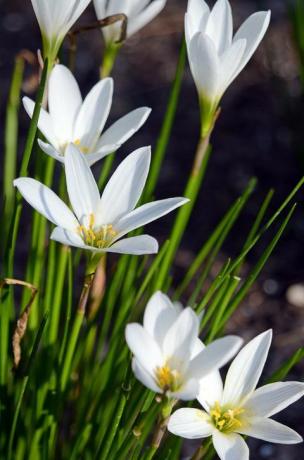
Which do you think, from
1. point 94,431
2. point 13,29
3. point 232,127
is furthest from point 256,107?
point 94,431

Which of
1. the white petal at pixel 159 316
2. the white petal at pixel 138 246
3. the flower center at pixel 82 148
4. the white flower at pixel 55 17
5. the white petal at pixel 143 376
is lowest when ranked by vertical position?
the white petal at pixel 143 376

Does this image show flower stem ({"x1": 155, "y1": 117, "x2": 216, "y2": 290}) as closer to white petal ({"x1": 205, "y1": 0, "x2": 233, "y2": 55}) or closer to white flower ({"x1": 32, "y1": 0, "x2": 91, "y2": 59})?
white petal ({"x1": 205, "y1": 0, "x2": 233, "y2": 55})

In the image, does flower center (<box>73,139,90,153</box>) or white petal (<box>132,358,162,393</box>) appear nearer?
white petal (<box>132,358,162,393</box>)

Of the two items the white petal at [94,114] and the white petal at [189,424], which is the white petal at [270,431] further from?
the white petal at [94,114]

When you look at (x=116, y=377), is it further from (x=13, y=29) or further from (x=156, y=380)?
(x=13, y=29)

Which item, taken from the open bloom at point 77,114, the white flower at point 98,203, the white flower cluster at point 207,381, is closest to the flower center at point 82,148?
the open bloom at point 77,114

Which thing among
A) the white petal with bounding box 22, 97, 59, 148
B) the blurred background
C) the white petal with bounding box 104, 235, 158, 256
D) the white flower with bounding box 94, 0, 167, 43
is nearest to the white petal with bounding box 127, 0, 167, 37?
the white flower with bounding box 94, 0, 167, 43
